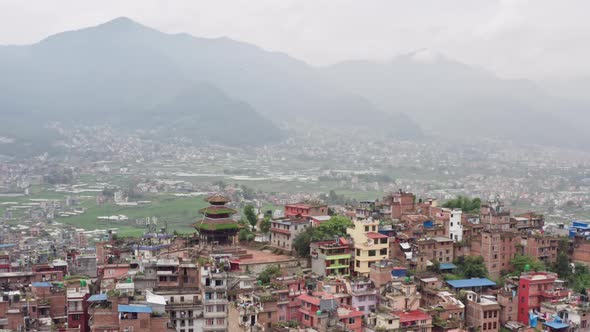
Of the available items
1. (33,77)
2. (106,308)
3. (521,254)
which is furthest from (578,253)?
(33,77)

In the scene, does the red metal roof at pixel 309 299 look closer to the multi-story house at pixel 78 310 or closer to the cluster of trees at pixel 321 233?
the cluster of trees at pixel 321 233

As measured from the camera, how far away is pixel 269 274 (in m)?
28.4

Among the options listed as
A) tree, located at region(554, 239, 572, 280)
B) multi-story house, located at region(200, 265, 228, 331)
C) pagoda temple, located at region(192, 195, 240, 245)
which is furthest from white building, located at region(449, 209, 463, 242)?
multi-story house, located at region(200, 265, 228, 331)

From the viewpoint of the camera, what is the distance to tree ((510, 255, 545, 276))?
1256 inches

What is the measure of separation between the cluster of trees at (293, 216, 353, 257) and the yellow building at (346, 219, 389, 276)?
57.5 inches

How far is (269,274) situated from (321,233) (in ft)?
13.0

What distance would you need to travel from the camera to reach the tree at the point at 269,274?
91.1 ft

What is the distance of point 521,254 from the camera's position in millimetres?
33156

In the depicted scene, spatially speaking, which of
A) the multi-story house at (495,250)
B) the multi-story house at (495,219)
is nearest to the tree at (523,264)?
the multi-story house at (495,250)

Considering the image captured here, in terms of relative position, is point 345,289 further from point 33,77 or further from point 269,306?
point 33,77

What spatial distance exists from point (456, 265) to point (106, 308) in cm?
1629

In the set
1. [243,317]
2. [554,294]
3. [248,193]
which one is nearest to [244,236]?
[243,317]

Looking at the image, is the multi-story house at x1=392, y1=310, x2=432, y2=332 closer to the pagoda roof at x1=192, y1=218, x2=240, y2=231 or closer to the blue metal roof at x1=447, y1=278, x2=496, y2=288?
the blue metal roof at x1=447, y1=278, x2=496, y2=288

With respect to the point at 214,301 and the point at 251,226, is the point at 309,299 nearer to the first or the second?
the point at 214,301
